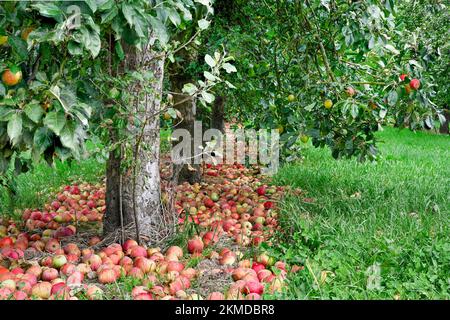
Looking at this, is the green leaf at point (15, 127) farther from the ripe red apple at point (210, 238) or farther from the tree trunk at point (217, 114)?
the tree trunk at point (217, 114)

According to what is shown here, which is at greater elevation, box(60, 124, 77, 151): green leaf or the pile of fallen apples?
box(60, 124, 77, 151): green leaf

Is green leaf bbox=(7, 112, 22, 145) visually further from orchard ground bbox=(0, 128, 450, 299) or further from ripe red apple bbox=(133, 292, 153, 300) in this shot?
orchard ground bbox=(0, 128, 450, 299)

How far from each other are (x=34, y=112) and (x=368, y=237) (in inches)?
76.6

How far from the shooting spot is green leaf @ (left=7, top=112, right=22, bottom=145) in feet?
5.21

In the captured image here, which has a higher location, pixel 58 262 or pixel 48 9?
pixel 48 9

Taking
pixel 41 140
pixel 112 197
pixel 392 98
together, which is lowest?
pixel 112 197

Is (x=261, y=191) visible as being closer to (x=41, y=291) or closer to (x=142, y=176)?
(x=142, y=176)

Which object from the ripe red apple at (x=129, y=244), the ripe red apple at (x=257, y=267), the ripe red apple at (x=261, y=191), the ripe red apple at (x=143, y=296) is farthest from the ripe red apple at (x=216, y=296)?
the ripe red apple at (x=261, y=191)

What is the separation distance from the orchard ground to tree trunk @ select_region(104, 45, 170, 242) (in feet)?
1.34

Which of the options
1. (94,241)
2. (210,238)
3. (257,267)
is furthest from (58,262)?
(257,267)

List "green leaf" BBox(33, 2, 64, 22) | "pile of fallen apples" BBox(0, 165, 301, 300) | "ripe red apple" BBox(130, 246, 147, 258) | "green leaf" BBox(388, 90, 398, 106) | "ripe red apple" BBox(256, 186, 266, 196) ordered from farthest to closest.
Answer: "ripe red apple" BBox(256, 186, 266, 196), "green leaf" BBox(388, 90, 398, 106), "ripe red apple" BBox(130, 246, 147, 258), "pile of fallen apples" BBox(0, 165, 301, 300), "green leaf" BBox(33, 2, 64, 22)

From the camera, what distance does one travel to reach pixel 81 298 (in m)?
2.22

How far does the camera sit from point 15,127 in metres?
1.60

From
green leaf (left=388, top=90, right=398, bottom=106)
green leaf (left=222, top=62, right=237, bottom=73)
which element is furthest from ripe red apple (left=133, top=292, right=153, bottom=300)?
green leaf (left=388, top=90, right=398, bottom=106)
